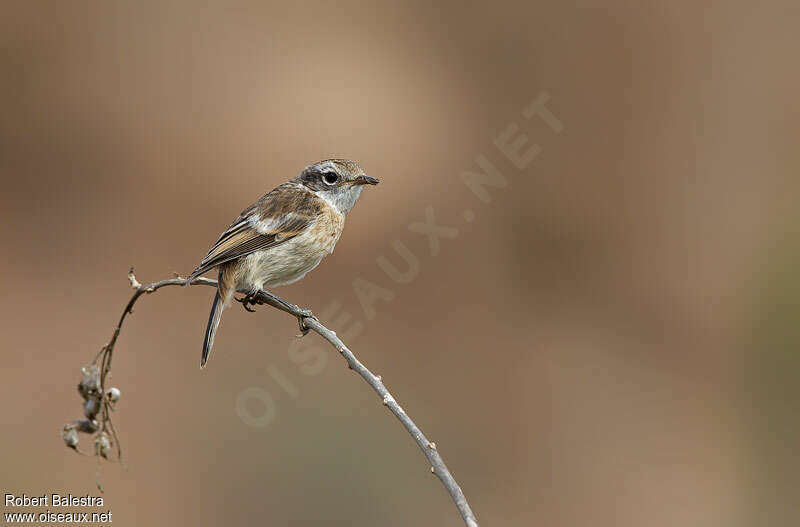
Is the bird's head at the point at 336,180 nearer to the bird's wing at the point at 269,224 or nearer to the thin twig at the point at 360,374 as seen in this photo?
the bird's wing at the point at 269,224

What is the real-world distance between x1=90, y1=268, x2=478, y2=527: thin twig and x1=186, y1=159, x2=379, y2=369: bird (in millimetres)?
181

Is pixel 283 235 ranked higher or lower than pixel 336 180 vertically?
lower

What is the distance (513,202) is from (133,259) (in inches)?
269

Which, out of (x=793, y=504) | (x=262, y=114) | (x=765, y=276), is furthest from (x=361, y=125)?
(x=793, y=504)

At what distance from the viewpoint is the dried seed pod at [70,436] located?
346 cm

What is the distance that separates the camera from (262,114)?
12625mm

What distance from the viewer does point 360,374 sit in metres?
2.96

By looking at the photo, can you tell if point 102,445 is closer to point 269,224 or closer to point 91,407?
point 91,407

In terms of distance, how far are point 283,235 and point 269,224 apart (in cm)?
12

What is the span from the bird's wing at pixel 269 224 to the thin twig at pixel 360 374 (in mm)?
316

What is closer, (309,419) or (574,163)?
(309,419)

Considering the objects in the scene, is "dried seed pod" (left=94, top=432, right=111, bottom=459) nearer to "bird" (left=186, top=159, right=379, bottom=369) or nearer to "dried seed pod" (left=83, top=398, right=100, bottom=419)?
"dried seed pod" (left=83, top=398, right=100, bottom=419)

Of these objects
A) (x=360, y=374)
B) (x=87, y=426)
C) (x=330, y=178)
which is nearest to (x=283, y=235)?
(x=330, y=178)

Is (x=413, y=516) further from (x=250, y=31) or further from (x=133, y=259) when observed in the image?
(x=250, y=31)
